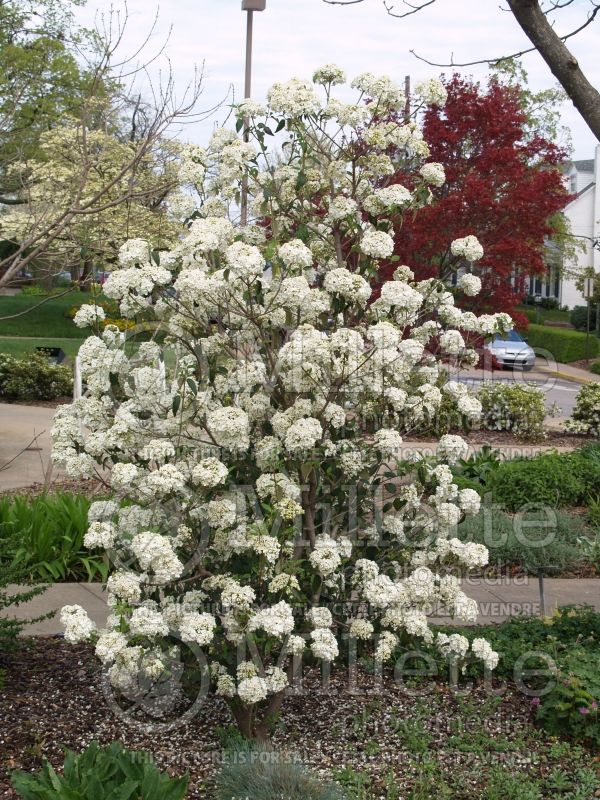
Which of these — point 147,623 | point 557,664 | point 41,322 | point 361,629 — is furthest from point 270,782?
point 41,322

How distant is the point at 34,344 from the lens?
26.4m

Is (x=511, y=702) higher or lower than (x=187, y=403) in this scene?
lower

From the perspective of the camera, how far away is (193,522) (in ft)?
12.8

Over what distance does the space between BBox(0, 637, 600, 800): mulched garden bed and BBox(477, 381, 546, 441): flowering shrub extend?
26.4 ft

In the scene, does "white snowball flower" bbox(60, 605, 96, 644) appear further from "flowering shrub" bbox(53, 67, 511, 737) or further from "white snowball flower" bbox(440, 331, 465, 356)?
"white snowball flower" bbox(440, 331, 465, 356)

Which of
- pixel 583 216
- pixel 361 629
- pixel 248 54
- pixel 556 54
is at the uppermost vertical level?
pixel 583 216

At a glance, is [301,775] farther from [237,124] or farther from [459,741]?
[237,124]

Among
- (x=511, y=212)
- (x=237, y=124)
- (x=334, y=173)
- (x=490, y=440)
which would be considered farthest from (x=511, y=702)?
(x=511, y=212)

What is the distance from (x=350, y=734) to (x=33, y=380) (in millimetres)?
12551

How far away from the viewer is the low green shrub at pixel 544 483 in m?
8.32

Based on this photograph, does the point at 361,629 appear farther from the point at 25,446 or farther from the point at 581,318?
the point at 581,318

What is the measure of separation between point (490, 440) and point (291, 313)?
28.7 feet

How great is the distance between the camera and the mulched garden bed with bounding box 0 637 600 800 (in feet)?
12.5

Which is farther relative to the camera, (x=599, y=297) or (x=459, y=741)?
(x=599, y=297)
